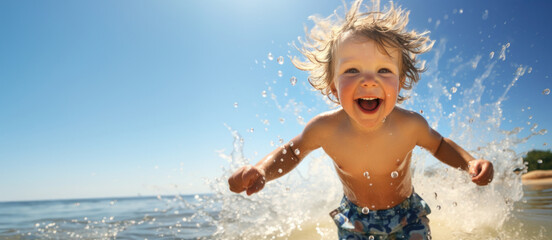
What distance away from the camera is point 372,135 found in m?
2.18

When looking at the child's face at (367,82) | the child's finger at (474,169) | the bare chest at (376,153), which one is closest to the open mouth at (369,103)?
the child's face at (367,82)

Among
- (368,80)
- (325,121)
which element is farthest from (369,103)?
(325,121)

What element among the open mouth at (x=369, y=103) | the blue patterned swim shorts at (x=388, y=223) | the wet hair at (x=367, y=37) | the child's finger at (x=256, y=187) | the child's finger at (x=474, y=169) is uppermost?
the wet hair at (x=367, y=37)

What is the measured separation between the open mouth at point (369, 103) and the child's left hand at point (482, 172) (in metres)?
0.61

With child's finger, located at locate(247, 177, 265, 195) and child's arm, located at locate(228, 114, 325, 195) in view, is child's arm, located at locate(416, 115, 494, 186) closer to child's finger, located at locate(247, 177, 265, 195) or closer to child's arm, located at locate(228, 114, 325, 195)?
child's arm, located at locate(228, 114, 325, 195)

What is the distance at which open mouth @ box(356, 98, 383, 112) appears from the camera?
6.14ft

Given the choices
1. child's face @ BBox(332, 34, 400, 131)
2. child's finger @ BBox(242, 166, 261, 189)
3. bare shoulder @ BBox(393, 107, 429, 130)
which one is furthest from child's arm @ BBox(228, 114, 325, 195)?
bare shoulder @ BBox(393, 107, 429, 130)

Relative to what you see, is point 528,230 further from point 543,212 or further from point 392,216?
point 392,216

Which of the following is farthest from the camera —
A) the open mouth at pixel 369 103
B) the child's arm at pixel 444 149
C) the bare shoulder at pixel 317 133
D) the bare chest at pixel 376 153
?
the bare shoulder at pixel 317 133

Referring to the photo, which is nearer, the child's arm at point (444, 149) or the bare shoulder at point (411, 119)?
the child's arm at point (444, 149)

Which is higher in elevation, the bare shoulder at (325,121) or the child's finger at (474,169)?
the bare shoulder at (325,121)

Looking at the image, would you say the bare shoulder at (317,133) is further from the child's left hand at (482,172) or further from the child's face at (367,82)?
the child's left hand at (482,172)

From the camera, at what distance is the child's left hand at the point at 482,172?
1.71 meters

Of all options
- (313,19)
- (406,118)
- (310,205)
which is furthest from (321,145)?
(310,205)
